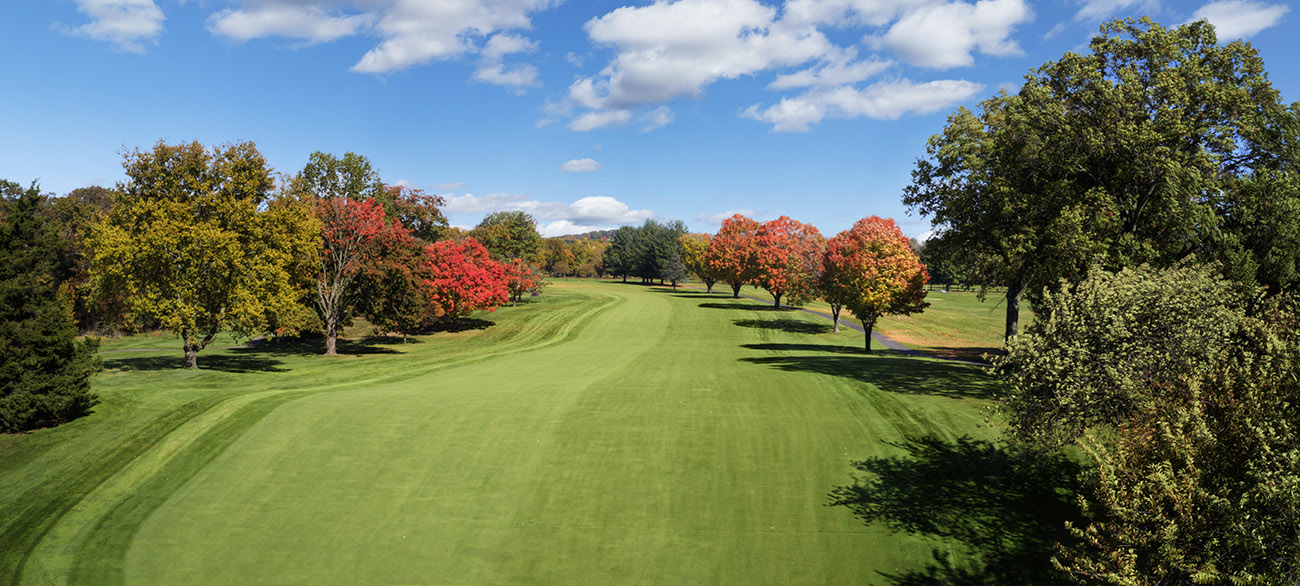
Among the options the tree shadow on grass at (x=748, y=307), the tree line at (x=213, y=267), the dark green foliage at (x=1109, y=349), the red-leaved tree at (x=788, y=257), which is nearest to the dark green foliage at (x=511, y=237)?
the tree line at (x=213, y=267)

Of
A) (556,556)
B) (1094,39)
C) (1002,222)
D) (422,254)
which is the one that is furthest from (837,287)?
(556,556)

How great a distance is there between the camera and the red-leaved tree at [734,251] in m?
89.8

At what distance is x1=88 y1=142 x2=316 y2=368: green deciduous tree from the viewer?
31.5 m

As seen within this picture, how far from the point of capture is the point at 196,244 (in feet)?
107

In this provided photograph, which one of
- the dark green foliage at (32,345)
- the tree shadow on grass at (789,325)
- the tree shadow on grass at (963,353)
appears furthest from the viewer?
the tree shadow on grass at (789,325)

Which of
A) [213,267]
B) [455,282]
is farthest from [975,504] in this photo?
[455,282]

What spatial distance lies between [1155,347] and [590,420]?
17.5 meters

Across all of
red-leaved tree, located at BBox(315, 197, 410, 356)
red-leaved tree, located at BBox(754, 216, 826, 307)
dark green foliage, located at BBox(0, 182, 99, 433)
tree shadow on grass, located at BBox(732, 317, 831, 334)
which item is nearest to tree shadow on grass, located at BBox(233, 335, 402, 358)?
red-leaved tree, located at BBox(315, 197, 410, 356)

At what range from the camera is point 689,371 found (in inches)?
1414

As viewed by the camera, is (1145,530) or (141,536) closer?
(1145,530)

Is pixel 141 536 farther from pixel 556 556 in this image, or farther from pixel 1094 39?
pixel 1094 39

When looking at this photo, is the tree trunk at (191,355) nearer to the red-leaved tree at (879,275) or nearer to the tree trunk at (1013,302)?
the red-leaved tree at (879,275)

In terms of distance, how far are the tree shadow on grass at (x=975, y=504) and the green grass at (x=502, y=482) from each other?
0.10 metres

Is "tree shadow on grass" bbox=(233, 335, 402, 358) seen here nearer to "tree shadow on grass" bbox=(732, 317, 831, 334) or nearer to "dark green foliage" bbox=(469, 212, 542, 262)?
"dark green foliage" bbox=(469, 212, 542, 262)
